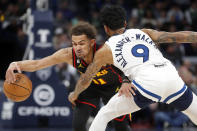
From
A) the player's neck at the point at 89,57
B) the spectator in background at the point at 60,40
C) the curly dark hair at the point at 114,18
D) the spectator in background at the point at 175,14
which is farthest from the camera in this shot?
the spectator in background at the point at 175,14

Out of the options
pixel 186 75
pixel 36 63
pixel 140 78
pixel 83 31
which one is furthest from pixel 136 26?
pixel 140 78

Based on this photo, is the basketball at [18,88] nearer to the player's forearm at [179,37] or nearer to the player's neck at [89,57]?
the player's neck at [89,57]

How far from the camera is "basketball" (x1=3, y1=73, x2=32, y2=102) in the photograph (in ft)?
16.5

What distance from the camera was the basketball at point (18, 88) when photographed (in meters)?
5.04

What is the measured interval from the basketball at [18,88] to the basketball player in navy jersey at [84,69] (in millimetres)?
144

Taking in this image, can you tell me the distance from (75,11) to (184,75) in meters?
5.18

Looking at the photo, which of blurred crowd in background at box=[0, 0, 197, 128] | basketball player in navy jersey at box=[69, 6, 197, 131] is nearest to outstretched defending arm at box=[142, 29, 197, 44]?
basketball player in navy jersey at box=[69, 6, 197, 131]

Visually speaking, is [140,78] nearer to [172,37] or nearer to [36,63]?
[172,37]

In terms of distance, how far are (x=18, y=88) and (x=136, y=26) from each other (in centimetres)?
719

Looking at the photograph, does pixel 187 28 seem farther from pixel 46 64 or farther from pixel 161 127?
pixel 46 64

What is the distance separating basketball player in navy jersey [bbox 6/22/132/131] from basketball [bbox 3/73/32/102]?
0.14m

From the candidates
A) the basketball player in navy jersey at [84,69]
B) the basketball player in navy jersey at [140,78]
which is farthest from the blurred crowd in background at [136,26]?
the basketball player in navy jersey at [140,78]

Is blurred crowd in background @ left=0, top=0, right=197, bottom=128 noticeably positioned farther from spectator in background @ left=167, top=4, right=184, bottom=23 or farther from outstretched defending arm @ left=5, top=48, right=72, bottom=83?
outstretched defending arm @ left=5, top=48, right=72, bottom=83

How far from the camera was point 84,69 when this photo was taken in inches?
208
